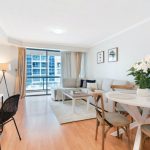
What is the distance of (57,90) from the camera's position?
15.8 ft

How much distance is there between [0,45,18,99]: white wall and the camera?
5.04 m

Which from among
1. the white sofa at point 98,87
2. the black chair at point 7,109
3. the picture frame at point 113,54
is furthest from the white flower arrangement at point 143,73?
the picture frame at point 113,54

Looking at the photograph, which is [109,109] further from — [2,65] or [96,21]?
[2,65]

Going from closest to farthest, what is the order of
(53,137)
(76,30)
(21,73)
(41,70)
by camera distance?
(53,137), (76,30), (21,73), (41,70)

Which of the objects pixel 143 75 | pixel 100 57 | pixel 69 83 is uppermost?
pixel 100 57

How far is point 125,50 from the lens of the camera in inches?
150

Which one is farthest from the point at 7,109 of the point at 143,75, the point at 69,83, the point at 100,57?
the point at 100,57

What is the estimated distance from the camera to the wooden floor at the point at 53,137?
1972 mm

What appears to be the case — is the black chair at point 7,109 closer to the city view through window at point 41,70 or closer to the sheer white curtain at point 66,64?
the city view through window at point 41,70

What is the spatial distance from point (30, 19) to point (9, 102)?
6.50 feet

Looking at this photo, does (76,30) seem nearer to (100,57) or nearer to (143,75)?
(100,57)

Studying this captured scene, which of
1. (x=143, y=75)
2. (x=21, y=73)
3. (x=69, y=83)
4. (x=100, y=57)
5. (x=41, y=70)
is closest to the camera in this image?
(x=143, y=75)

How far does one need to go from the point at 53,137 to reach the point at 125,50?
306 centimetres

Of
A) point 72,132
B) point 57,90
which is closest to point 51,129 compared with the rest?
point 72,132
